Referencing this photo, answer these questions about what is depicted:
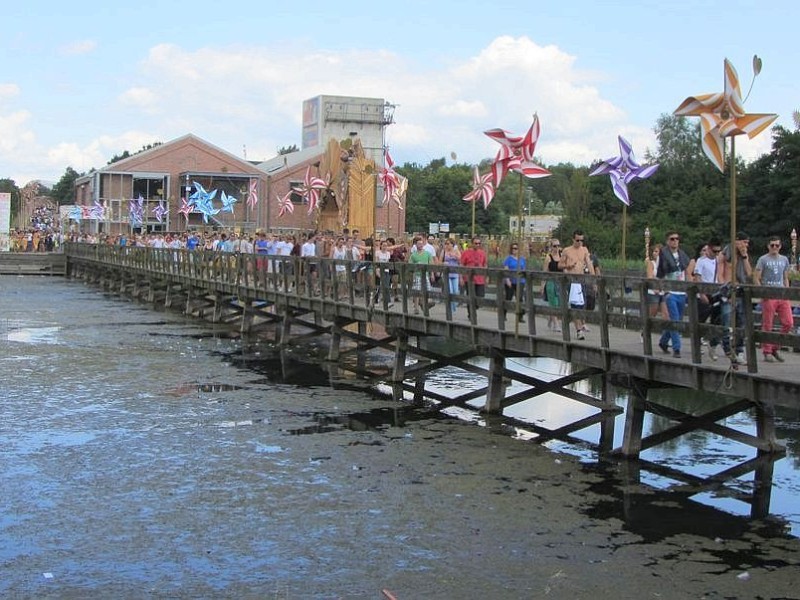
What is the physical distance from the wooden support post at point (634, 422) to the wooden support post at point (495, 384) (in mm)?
3510

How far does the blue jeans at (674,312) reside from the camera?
1351cm

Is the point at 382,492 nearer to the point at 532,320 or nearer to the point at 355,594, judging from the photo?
the point at 355,594

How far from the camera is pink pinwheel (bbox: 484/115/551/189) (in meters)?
18.7

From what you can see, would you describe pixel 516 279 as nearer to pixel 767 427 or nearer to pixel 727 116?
pixel 767 427

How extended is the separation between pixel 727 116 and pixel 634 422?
3960 millimetres

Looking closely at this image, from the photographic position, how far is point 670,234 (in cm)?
1510

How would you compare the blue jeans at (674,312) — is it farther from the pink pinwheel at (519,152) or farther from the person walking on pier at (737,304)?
the pink pinwheel at (519,152)

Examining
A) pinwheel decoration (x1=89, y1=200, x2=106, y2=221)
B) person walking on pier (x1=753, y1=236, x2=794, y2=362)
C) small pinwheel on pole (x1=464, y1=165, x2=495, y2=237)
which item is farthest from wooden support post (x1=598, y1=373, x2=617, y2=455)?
pinwheel decoration (x1=89, y1=200, x2=106, y2=221)

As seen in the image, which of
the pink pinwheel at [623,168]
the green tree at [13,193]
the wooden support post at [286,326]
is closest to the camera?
the pink pinwheel at [623,168]

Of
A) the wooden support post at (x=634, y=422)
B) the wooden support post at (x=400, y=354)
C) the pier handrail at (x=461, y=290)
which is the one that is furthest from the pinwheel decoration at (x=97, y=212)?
the wooden support post at (x=634, y=422)

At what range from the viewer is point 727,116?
12.4m

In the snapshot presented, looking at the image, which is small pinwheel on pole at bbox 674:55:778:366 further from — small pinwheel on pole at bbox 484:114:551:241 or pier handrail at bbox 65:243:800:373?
small pinwheel on pole at bbox 484:114:551:241

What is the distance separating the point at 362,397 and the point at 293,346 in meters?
8.48

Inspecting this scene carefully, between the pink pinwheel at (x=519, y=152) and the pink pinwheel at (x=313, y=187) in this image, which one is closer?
the pink pinwheel at (x=519, y=152)
